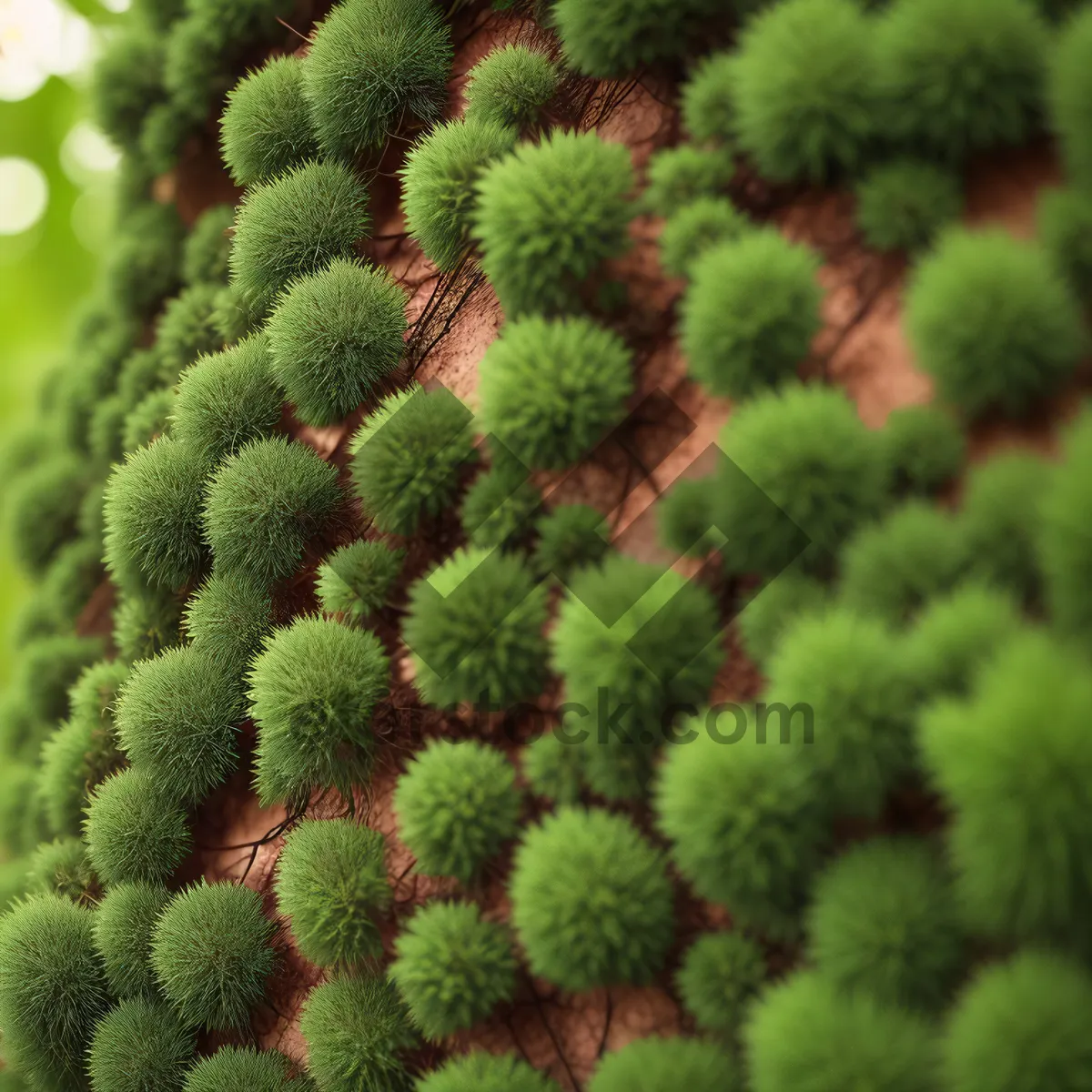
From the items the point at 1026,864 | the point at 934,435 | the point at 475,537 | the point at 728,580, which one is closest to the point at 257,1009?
the point at 475,537

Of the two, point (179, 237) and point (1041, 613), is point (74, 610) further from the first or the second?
point (1041, 613)

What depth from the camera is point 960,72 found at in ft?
3.16

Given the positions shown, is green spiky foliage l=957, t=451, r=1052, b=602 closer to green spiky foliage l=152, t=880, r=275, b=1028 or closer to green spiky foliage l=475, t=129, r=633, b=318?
green spiky foliage l=475, t=129, r=633, b=318

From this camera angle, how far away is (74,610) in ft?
6.67

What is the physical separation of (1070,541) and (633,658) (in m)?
0.42

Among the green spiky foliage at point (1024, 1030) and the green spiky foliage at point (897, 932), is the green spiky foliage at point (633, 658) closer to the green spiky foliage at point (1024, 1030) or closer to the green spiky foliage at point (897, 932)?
the green spiky foliage at point (897, 932)

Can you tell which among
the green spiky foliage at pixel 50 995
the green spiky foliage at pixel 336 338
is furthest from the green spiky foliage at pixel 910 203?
the green spiky foliage at pixel 50 995

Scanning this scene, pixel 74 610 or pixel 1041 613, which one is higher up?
pixel 74 610

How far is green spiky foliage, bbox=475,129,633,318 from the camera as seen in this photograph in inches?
43.5

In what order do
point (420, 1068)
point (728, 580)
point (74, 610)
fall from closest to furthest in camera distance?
point (728, 580)
point (420, 1068)
point (74, 610)

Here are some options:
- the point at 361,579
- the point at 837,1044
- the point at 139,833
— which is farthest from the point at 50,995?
the point at 837,1044

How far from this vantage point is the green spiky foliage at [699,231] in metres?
1.08

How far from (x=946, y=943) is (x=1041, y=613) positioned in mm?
307

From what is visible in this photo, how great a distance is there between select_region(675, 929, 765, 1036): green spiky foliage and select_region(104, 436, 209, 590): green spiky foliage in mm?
946
